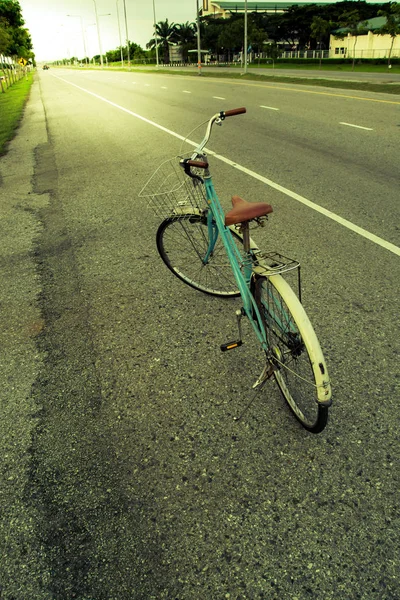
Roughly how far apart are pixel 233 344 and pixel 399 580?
5.06 ft

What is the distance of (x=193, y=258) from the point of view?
14.0 feet

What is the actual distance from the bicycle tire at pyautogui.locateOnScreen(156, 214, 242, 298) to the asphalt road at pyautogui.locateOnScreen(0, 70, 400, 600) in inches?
5.2

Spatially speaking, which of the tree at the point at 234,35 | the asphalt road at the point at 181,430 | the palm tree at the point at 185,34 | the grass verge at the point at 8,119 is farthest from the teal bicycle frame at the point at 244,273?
the palm tree at the point at 185,34

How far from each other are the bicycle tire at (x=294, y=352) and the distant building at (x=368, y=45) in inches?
2661

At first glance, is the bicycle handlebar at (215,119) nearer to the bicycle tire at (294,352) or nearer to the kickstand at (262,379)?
the bicycle tire at (294,352)

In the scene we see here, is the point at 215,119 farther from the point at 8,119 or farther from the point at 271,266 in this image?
the point at 8,119

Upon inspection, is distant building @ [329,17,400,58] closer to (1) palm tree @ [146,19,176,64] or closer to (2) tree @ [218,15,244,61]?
(2) tree @ [218,15,244,61]

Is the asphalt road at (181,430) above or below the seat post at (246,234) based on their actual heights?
below

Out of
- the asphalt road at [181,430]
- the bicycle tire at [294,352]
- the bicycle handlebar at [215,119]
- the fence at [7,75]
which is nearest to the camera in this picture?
the asphalt road at [181,430]

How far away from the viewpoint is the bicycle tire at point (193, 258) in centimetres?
390

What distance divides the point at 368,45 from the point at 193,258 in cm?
7545

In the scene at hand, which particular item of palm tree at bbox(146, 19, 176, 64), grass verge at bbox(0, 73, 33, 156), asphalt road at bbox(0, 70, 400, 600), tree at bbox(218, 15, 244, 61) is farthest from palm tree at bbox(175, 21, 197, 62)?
asphalt road at bbox(0, 70, 400, 600)

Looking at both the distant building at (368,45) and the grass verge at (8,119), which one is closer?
the grass verge at (8,119)

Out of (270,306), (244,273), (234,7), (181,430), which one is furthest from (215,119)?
(234,7)
